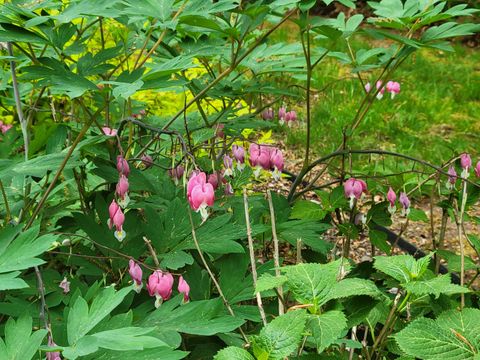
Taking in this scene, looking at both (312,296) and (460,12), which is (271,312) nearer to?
(312,296)

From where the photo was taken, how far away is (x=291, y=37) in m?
7.65

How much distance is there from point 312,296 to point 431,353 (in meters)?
0.25

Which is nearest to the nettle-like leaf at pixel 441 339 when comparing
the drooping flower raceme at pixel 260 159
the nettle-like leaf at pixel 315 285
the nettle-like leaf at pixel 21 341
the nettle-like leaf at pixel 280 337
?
the nettle-like leaf at pixel 315 285

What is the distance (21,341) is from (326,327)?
21.0 inches

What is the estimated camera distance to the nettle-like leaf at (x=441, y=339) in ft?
3.89

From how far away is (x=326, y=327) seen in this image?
111 centimetres

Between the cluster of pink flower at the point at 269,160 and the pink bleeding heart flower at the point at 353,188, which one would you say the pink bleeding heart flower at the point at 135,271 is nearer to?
the cluster of pink flower at the point at 269,160

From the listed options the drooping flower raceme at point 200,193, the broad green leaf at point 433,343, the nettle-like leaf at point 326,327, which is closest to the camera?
the nettle-like leaf at point 326,327

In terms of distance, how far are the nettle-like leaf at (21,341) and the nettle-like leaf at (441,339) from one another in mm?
643

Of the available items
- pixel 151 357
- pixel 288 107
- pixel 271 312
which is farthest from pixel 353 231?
pixel 151 357

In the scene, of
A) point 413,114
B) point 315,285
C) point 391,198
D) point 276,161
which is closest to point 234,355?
point 315,285

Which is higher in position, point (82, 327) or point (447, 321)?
point (82, 327)

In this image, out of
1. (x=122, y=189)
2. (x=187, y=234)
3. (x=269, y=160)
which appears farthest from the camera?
(x=269, y=160)

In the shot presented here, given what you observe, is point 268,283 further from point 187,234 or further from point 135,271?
point 187,234
